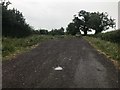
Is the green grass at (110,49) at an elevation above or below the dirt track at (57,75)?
above

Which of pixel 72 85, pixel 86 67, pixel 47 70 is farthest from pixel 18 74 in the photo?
pixel 86 67

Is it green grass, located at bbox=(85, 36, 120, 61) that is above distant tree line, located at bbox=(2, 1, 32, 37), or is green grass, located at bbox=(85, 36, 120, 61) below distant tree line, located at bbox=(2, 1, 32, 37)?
below

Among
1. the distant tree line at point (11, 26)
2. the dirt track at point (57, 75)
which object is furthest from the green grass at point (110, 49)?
the distant tree line at point (11, 26)

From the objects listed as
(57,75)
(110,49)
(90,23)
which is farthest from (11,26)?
(90,23)

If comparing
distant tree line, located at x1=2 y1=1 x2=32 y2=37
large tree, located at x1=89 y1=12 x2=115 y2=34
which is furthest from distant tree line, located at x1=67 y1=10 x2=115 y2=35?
distant tree line, located at x1=2 y1=1 x2=32 y2=37

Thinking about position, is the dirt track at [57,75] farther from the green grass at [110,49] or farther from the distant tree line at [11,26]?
the distant tree line at [11,26]

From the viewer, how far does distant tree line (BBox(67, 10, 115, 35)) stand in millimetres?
89500

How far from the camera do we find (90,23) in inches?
3563

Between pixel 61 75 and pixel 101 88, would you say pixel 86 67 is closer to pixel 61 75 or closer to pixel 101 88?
pixel 61 75

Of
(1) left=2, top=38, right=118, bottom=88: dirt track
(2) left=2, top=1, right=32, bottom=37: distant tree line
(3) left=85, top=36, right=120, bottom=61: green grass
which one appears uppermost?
(2) left=2, top=1, right=32, bottom=37: distant tree line

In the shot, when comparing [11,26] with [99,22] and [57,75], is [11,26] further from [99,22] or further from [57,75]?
[99,22]

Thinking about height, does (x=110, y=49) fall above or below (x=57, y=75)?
above

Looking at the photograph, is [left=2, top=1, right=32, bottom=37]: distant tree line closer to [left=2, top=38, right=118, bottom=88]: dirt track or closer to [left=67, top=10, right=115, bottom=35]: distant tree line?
[left=2, top=38, right=118, bottom=88]: dirt track

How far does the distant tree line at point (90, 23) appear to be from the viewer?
89.5 metres
